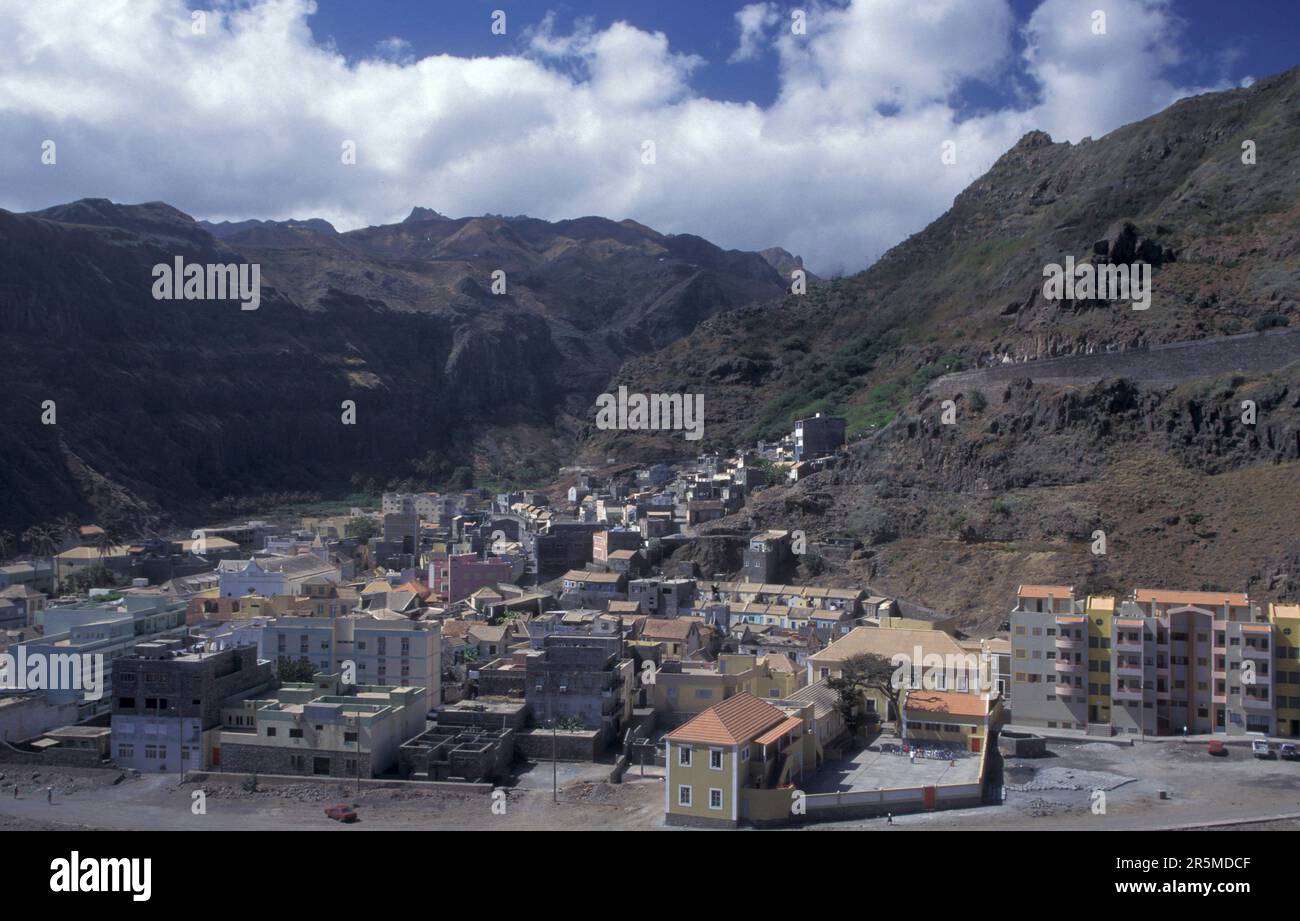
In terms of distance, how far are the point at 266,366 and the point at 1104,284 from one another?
2550 inches

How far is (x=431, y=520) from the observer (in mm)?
65812

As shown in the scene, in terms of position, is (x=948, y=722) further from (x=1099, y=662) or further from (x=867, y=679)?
(x=1099, y=662)

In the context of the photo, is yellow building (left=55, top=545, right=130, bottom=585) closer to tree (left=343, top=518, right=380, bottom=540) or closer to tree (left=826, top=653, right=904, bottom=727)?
tree (left=343, top=518, right=380, bottom=540)

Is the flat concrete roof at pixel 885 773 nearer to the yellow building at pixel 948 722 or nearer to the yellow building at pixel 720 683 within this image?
the yellow building at pixel 948 722

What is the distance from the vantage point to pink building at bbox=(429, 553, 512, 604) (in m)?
46.6

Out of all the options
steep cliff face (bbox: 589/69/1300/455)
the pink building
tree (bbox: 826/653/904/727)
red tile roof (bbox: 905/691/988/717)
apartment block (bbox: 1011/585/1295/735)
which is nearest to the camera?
red tile roof (bbox: 905/691/988/717)

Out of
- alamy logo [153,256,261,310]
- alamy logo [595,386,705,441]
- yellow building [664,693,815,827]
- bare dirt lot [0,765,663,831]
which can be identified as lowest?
bare dirt lot [0,765,663,831]

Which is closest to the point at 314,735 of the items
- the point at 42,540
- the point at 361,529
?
the point at 42,540

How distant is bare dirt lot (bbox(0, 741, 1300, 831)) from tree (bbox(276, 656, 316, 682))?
4.84 meters

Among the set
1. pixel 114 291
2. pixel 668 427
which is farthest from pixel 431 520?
pixel 114 291

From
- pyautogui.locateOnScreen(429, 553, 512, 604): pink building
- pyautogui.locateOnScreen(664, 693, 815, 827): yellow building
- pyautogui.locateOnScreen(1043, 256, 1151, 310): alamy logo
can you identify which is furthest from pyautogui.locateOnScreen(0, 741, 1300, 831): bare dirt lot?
pyautogui.locateOnScreen(1043, 256, 1151, 310): alamy logo

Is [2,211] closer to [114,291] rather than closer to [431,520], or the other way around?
[114,291]

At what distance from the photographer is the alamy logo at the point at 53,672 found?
30.1 metres

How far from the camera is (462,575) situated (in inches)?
1843
